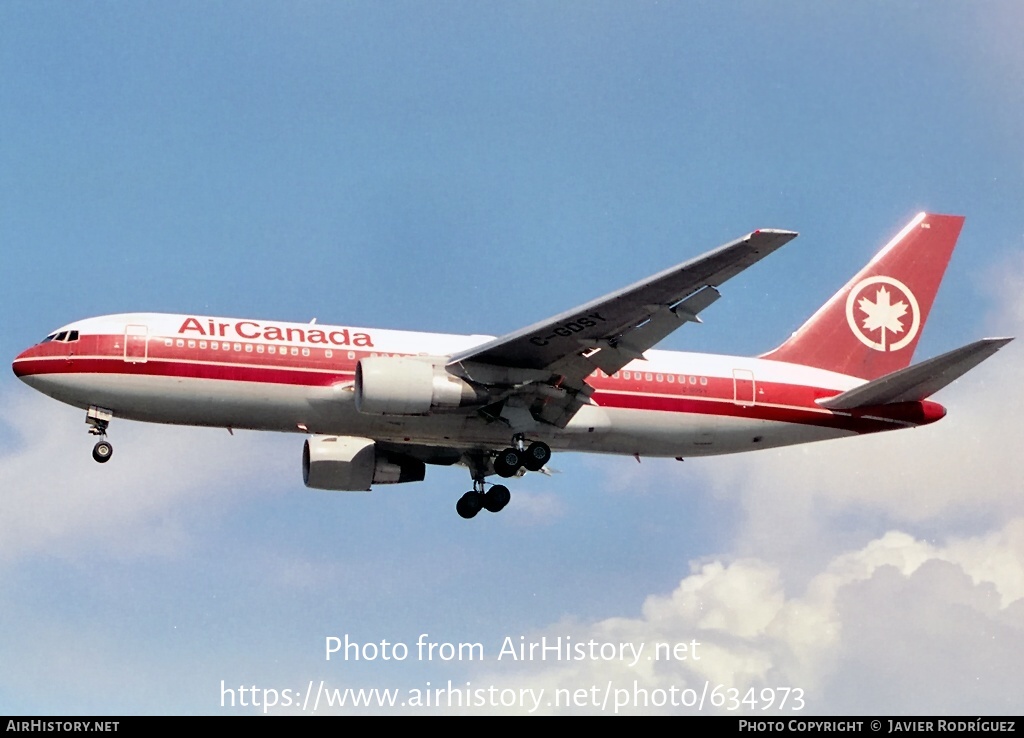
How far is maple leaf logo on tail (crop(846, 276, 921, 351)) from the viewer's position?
44.1 metres

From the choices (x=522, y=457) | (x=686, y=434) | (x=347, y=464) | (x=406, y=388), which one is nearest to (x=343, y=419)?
(x=406, y=388)

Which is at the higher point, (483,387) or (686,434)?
(483,387)

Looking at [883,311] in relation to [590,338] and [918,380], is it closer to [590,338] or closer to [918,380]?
[918,380]

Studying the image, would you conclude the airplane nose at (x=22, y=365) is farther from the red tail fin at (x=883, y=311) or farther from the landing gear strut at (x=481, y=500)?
the red tail fin at (x=883, y=311)

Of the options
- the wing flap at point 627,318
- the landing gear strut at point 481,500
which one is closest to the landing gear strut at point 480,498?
the landing gear strut at point 481,500

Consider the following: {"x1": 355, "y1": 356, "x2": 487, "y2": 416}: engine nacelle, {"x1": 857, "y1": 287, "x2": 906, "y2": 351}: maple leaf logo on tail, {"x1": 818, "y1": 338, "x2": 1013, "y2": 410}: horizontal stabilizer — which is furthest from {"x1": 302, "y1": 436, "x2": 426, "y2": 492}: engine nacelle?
{"x1": 857, "y1": 287, "x2": 906, "y2": 351}: maple leaf logo on tail

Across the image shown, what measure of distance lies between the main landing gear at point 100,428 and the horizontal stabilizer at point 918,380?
1969 centimetres

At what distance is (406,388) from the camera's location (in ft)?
120

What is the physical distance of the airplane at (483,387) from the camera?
120 ft

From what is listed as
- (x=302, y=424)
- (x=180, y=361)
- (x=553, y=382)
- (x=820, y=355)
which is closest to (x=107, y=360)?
(x=180, y=361)

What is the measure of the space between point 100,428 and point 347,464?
7.38m
